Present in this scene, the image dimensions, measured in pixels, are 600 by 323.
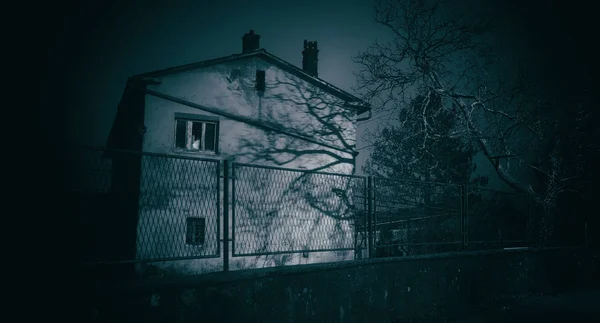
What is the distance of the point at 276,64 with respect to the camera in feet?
45.3

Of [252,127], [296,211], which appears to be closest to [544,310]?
[296,211]

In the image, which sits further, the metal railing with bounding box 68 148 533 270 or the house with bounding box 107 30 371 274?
the house with bounding box 107 30 371 274

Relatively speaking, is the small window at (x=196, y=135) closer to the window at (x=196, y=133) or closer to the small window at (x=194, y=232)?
the window at (x=196, y=133)

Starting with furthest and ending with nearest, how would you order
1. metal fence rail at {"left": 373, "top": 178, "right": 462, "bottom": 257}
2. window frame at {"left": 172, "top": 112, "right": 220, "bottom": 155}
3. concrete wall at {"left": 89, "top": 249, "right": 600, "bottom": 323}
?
window frame at {"left": 172, "top": 112, "right": 220, "bottom": 155}
metal fence rail at {"left": 373, "top": 178, "right": 462, "bottom": 257}
concrete wall at {"left": 89, "top": 249, "right": 600, "bottom": 323}

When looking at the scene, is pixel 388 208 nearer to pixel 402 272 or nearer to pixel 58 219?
pixel 402 272

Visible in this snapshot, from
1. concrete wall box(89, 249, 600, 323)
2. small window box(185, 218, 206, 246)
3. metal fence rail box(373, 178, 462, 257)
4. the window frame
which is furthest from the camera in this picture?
the window frame

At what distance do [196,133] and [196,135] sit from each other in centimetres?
7

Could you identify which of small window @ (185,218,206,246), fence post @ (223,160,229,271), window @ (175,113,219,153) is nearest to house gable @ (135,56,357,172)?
window @ (175,113,219,153)

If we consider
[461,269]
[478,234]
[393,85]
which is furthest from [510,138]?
[461,269]

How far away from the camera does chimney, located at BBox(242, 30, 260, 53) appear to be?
14688 millimetres

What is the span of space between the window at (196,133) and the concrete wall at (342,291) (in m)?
8.59

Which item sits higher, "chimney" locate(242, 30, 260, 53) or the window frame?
"chimney" locate(242, 30, 260, 53)

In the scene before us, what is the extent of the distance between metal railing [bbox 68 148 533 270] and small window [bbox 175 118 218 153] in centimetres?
421

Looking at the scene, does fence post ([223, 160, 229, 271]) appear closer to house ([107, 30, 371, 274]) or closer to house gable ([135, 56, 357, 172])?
house ([107, 30, 371, 274])
